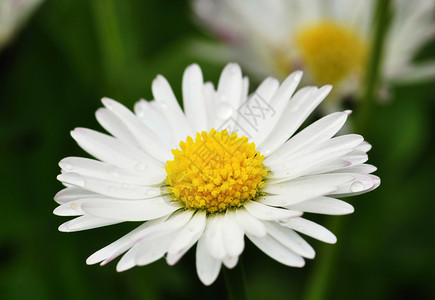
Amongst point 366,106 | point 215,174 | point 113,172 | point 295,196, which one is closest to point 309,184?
point 295,196

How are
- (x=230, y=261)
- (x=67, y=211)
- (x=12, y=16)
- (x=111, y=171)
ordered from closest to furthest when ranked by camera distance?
1. (x=230, y=261)
2. (x=67, y=211)
3. (x=111, y=171)
4. (x=12, y=16)

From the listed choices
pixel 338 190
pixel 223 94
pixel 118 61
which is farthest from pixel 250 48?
pixel 338 190

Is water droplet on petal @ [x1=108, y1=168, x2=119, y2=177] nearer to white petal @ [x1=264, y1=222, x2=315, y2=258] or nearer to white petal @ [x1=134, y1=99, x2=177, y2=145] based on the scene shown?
white petal @ [x1=134, y1=99, x2=177, y2=145]

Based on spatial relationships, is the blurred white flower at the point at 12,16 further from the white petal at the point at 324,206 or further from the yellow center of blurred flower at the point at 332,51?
the white petal at the point at 324,206

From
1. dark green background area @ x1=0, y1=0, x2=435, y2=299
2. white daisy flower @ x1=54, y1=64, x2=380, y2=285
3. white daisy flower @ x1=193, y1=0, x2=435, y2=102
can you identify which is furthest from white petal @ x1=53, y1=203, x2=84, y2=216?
white daisy flower @ x1=193, y1=0, x2=435, y2=102

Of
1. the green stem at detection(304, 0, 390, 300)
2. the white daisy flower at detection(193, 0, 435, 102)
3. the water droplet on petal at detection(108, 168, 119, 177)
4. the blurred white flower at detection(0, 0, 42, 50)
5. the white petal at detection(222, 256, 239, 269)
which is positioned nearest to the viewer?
the white petal at detection(222, 256, 239, 269)

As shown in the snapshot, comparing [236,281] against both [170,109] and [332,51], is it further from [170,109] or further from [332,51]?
[332,51]
